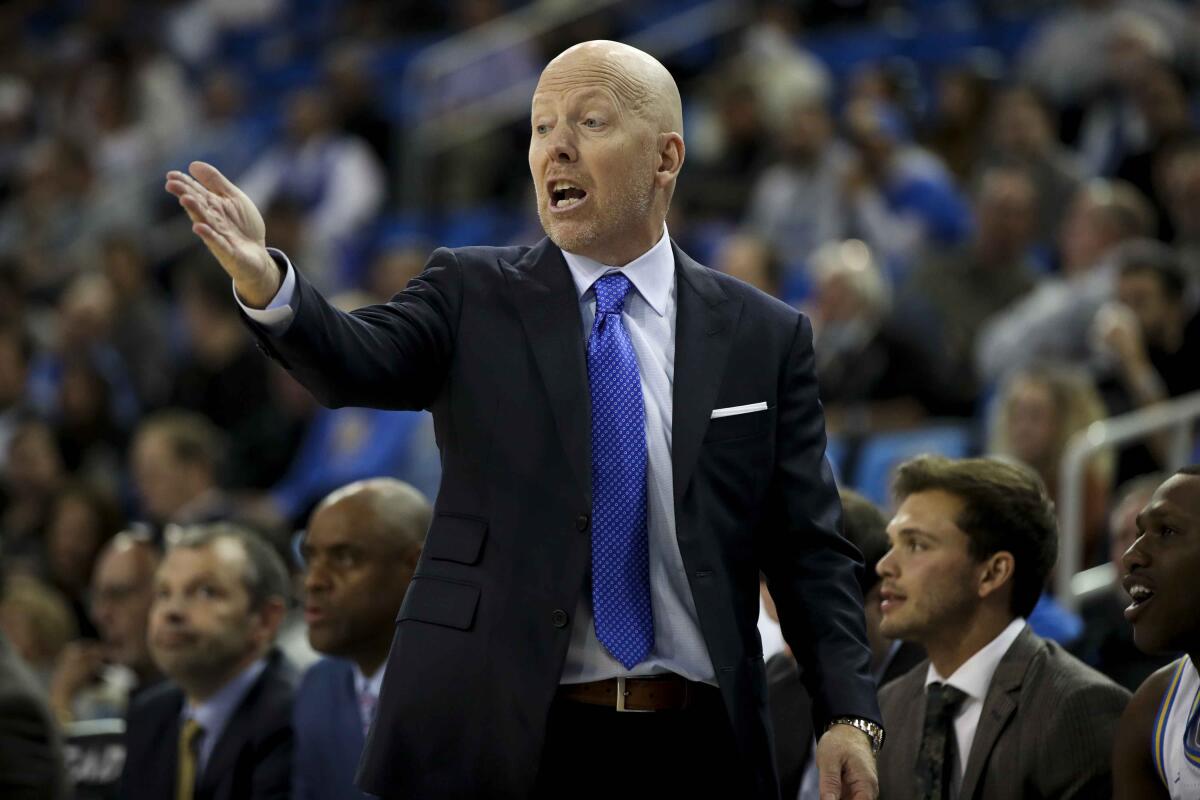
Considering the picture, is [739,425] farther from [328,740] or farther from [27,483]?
[27,483]

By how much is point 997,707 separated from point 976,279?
188 inches

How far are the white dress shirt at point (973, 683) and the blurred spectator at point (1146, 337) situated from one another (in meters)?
A: 3.18

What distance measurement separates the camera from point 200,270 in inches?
380

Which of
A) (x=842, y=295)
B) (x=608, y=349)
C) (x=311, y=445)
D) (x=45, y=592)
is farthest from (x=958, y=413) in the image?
(x=608, y=349)

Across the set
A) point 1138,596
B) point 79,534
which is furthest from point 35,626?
point 1138,596

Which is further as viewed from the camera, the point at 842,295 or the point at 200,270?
the point at 200,270

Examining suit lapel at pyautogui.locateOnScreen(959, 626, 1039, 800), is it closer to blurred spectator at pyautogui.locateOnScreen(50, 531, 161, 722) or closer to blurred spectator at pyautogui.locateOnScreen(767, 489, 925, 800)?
blurred spectator at pyautogui.locateOnScreen(767, 489, 925, 800)

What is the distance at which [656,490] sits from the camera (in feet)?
9.61

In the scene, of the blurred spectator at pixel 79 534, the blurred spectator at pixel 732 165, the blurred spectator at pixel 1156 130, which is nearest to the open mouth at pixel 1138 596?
the blurred spectator at pixel 1156 130

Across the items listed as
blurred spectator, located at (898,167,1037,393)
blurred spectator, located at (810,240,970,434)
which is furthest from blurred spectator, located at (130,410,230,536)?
blurred spectator, located at (898,167,1037,393)

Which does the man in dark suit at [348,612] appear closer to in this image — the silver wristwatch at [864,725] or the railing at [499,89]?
the silver wristwatch at [864,725]

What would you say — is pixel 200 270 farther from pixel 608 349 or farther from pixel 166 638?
pixel 608 349

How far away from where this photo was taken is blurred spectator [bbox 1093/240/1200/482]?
6863 mm

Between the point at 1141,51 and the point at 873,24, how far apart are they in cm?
280
